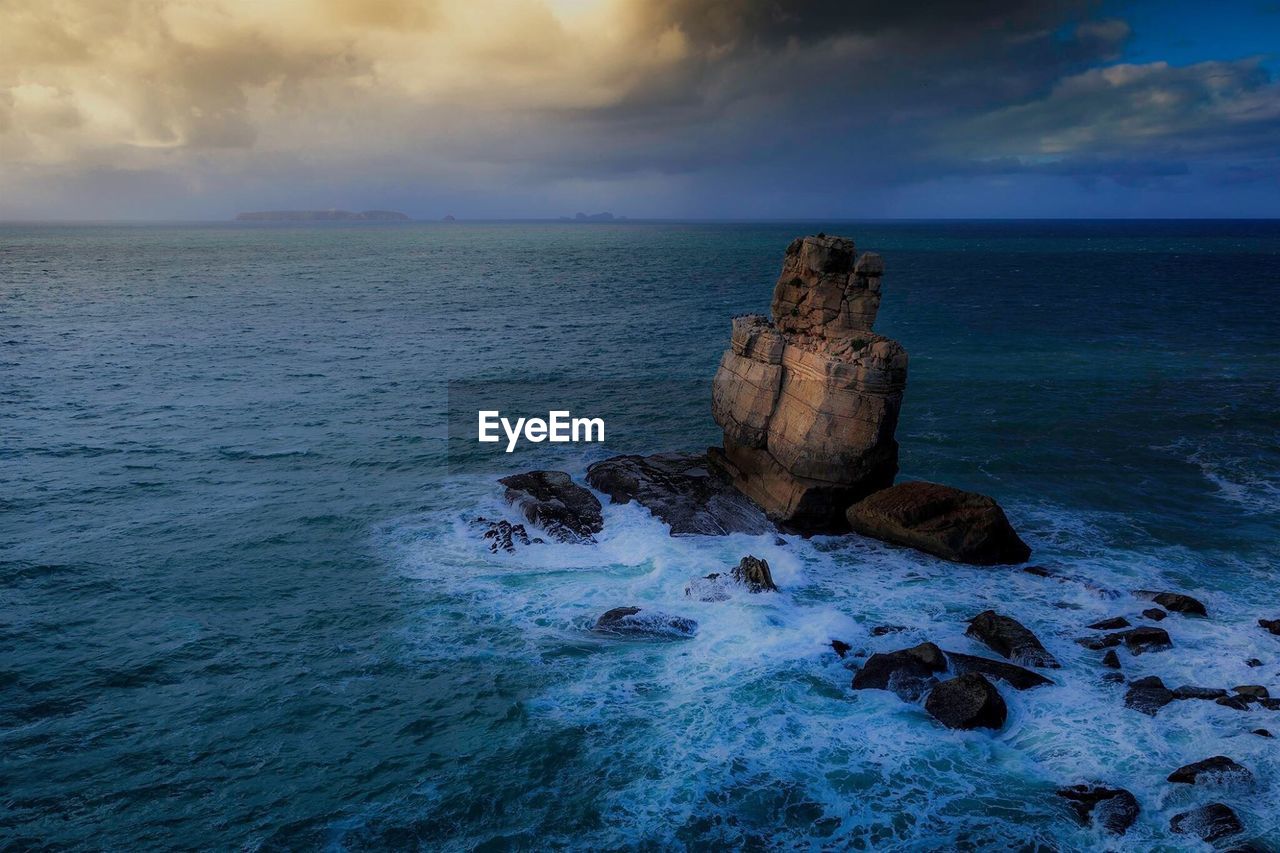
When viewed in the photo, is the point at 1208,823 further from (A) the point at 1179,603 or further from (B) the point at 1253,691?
(A) the point at 1179,603

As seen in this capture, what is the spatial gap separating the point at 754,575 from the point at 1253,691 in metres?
14.9

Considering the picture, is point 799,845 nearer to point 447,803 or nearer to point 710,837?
point 710,837

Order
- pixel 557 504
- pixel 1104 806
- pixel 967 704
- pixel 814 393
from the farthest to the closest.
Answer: pixel 557 504 → pixel 814 393 → pixel 967 704 → pixel 1104 806

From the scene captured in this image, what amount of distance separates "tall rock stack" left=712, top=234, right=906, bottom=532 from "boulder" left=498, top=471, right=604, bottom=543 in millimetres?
7371

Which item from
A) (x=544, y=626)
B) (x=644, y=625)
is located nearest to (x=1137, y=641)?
(x=644, y=625)

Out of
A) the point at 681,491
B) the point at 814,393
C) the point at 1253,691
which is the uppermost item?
the point at 814,393

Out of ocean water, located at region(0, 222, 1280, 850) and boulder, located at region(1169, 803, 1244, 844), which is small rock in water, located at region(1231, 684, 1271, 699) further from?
boulder, located at region(1169, 803, 1244, 844)

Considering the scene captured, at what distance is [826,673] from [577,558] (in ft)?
37.6

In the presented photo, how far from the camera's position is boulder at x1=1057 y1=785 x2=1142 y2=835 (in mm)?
18312

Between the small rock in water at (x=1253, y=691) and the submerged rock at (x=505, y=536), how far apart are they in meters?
24.0

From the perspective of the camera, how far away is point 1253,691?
73.3 feet

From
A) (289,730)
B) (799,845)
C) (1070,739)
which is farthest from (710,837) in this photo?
(289,730)

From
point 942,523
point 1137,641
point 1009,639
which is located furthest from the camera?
point 942,523

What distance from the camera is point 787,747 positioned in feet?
69.7
